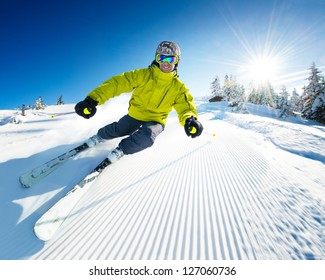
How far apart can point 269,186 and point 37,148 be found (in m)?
4.25

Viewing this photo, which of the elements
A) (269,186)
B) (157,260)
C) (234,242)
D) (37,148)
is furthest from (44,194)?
(269,186)

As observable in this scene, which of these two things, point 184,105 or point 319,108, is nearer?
point 184,105

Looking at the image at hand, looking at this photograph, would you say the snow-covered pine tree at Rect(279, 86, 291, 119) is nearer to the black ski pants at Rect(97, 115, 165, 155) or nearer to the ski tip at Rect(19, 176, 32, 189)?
the black ski pants at Rect(97, 115, 165, 155)

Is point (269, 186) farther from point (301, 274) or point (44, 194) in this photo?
point (44, 194)

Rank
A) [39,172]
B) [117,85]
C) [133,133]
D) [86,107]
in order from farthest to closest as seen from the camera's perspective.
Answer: [117,85] → [133,133] → [86,107] → [39,172]

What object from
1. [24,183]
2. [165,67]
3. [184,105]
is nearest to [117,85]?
[165,67]

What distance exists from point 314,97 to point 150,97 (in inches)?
1319

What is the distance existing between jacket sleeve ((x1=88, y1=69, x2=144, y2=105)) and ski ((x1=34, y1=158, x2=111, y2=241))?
160 cm

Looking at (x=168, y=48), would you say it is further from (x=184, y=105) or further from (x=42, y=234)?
(x=42, y=234)

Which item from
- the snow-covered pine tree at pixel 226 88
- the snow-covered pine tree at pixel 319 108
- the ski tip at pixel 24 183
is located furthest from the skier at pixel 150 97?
the snow-covered pine tree at pixel 226 88

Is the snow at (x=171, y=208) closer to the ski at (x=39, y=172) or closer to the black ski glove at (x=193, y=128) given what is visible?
the ski at (x=39, y=172)

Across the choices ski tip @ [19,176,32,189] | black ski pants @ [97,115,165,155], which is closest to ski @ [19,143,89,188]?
ski tip @ [19,176,32,189]

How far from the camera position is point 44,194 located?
2.22 metres

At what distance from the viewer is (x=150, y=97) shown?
3.60 m
